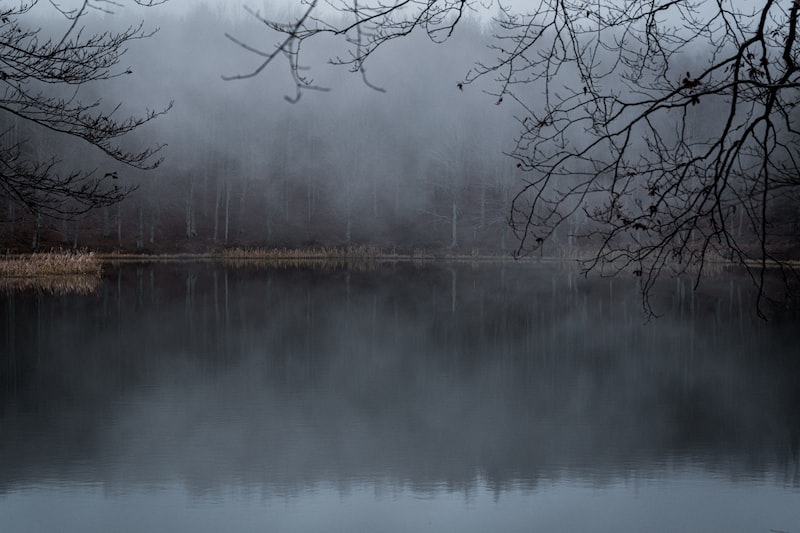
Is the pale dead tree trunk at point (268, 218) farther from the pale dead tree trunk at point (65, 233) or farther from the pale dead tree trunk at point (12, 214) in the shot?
the pale dead tree trunk at point (12, 214)

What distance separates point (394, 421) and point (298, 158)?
7522cm

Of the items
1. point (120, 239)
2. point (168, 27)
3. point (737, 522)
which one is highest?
point (168, 27)

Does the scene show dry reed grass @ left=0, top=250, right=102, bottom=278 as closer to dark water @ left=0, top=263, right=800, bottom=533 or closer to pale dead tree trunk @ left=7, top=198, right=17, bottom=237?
dark water @ left=0, top=263, right=800, bottom=533

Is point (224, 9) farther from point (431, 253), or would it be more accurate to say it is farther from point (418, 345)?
point (418, 345)

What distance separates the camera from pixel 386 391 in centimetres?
1625

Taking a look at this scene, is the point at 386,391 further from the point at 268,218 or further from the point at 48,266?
the point at 268,218

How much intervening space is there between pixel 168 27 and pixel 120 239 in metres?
61.7

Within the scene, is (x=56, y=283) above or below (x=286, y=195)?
below

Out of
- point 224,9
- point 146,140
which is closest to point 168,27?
point 224,9

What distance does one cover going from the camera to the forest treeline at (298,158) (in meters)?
65.9

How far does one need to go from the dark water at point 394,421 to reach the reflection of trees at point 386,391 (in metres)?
0.06

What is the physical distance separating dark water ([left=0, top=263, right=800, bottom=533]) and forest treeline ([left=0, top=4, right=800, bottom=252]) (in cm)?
3174

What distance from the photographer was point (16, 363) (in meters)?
18.6

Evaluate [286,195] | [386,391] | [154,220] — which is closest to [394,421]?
[386,391]
